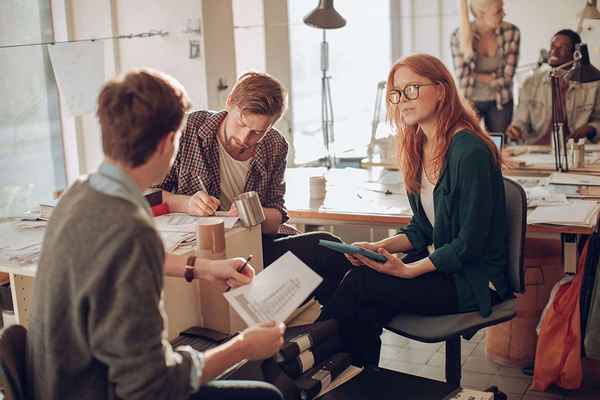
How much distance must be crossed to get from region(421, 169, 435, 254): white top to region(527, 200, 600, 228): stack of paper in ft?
1.36

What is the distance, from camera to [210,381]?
1529mm

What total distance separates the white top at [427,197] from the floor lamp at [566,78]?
1298mm

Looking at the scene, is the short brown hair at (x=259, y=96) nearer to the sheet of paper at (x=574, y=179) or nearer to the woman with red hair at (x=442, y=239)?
the woman with red hair at (x=442, y=239)

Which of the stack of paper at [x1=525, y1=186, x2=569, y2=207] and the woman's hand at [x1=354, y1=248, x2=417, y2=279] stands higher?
the stack of paper at [x1=525, y1=186, x2=569, y2=207]

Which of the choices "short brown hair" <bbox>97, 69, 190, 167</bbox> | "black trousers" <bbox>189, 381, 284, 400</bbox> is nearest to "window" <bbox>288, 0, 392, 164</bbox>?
"black trousers" <bbox>189, 381, 284, 400</bbox>

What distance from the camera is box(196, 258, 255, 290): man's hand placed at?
173cm

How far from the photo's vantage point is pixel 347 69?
784 centimetres

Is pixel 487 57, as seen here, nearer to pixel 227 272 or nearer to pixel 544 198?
pixel 544 198

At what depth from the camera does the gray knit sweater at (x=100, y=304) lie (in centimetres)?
123

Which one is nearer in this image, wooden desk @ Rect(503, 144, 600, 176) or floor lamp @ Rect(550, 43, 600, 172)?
floor lamp @ Rect(550, 43, 600, 172)

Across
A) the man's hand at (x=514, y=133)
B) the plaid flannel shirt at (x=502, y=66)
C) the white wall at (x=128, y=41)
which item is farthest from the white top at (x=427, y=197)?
the plaid flannel shirt at (x=502, y=66)

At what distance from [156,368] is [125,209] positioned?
0.92ft

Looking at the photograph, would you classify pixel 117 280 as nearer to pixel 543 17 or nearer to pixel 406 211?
pixel 406 211

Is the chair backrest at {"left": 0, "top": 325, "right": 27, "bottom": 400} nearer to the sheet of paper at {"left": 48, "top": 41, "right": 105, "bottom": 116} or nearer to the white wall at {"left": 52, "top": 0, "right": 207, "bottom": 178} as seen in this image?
the sheet of paper at {"left": 48, "top": 41, "right": 105, "bottom": 116}
